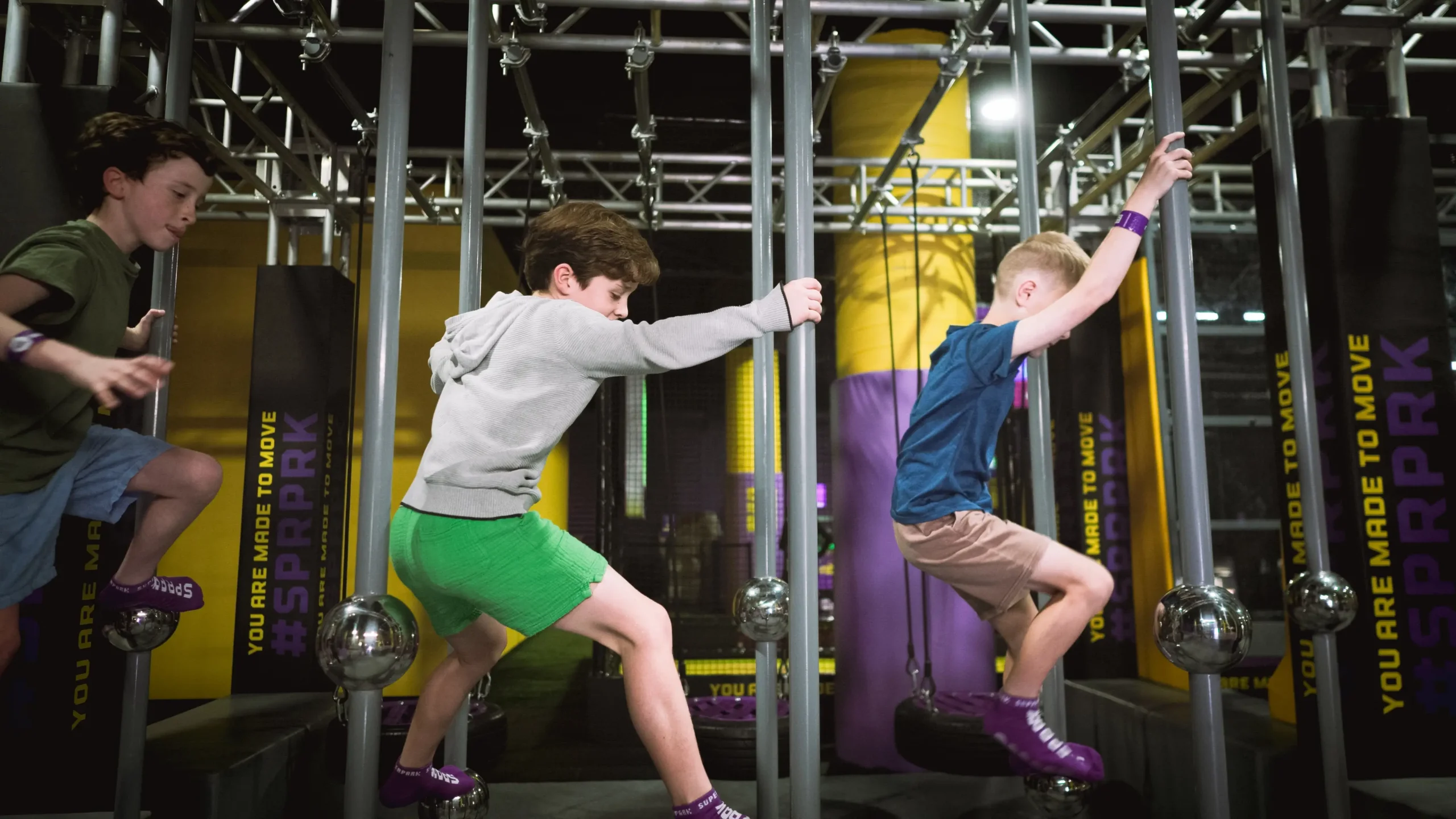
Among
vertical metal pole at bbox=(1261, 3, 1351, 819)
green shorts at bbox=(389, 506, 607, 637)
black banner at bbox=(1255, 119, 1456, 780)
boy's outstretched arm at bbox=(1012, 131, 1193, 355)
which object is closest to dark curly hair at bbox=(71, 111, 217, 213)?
green shorts at bbox=(389, 506, 607, 637)

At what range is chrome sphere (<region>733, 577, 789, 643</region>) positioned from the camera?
1679 mm

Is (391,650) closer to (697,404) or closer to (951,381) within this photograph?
(951,381)

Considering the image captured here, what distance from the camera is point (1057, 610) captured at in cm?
169

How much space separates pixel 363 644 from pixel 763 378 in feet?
2.87

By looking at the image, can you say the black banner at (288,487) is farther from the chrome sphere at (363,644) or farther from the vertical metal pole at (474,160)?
the chrome sphere at (363,644)

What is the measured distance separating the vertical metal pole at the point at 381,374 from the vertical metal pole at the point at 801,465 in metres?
0.66

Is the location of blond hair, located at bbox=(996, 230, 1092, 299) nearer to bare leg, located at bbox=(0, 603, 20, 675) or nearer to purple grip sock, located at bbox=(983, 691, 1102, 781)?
purple grip sock, located at bbox=(983, 691, 1102, 781)

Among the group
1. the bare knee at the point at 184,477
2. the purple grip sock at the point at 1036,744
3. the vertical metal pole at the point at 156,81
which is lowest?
the purple grip sock at the point at 1036,744

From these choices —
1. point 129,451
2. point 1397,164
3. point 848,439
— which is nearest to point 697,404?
point 848,439

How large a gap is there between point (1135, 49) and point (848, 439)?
253cm

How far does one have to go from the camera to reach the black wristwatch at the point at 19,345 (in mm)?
1501

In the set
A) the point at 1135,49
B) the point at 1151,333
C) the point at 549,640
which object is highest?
the point at 1135,49

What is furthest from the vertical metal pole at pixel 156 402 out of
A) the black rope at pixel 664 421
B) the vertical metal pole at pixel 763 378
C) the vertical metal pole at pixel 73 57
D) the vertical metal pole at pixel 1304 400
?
the vertical metal pole at pixel 1304 400

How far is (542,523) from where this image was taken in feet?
5.43
